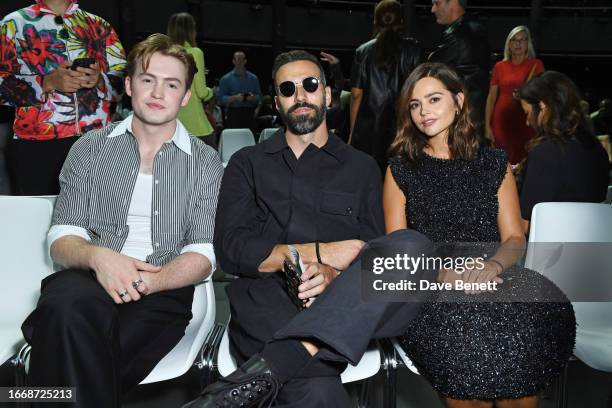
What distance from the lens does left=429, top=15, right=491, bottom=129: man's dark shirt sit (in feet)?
12.8

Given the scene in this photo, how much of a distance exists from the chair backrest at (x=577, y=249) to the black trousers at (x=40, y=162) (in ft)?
7.07

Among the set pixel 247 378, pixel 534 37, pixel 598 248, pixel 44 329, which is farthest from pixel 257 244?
pixel 534 37

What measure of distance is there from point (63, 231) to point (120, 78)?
1.20 m

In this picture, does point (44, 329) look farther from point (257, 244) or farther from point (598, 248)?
point (598, 248)

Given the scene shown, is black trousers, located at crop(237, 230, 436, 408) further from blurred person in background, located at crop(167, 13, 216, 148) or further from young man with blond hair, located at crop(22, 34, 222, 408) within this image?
blurred person in background, located at crop(167, 13, 216, 148)

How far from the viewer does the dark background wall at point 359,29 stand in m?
16.0

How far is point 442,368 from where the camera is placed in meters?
1.96

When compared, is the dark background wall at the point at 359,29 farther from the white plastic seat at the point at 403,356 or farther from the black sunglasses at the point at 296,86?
the white plastic seat at the point at 403,356

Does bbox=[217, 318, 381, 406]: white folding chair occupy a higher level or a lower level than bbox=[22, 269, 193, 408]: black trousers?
lower

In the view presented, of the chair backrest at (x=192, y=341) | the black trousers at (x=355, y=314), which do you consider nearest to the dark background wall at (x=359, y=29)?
the chair backrest at (x=192, y=341)

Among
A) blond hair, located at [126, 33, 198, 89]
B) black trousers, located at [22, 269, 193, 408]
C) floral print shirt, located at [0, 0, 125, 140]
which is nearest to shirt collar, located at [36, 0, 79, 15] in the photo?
floral print shirt, located at [0, 0, 125, 140]

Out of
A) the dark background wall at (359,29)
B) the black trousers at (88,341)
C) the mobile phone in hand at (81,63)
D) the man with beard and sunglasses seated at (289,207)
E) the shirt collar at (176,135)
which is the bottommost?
the black trousers at (88,341)

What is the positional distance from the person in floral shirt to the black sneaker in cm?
172

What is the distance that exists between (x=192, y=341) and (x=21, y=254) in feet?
2.44
